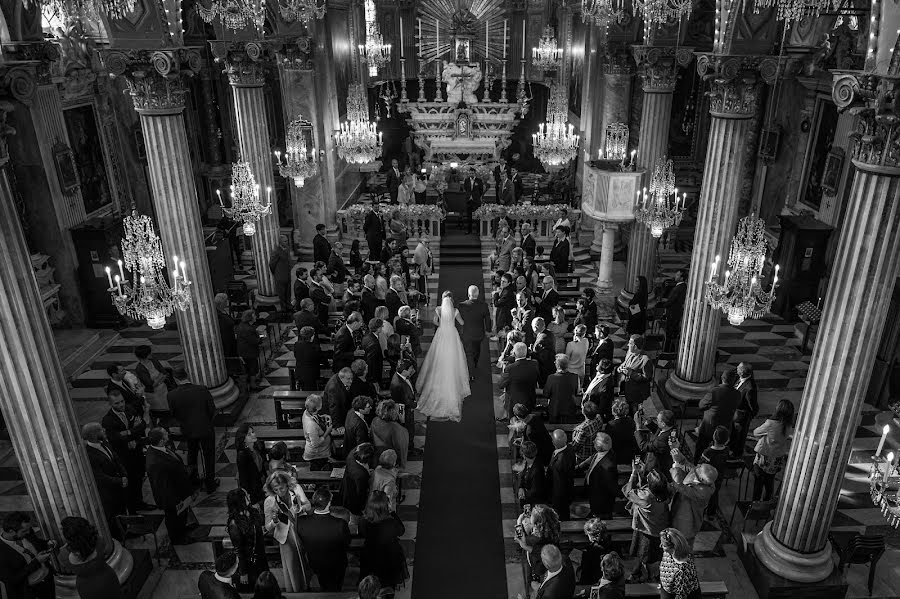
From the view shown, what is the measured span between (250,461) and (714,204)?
6.76 m

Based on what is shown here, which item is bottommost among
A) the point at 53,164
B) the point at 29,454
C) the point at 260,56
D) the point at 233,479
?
the point at 233,479

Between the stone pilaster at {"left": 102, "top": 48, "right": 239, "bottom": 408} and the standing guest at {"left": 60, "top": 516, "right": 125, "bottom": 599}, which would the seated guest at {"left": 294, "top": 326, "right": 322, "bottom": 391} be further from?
the standing guest at {"left": 60, "top": 516, "right": 125, "bottom": 599}

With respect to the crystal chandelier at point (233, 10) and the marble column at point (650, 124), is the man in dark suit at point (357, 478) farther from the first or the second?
the marble column at point (650, 124)

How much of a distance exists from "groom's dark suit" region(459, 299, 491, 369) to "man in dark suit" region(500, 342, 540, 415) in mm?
1639

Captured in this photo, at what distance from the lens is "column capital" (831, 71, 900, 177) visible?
505cm

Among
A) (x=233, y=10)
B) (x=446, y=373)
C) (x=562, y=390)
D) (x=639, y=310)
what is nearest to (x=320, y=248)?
(x=233, y=10)

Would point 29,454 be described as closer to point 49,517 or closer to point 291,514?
point 49,517

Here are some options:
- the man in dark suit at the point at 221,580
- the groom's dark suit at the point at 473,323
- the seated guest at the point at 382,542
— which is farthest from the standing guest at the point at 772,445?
the man in dark suit at the point at 221,580

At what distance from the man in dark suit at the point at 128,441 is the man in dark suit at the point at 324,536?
2739 mm

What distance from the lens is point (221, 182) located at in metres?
19.0

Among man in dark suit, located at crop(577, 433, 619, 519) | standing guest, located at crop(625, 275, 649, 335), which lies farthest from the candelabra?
man in dark suit, located at crop(577, 433, 619, 519)

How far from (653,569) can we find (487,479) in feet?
8.14

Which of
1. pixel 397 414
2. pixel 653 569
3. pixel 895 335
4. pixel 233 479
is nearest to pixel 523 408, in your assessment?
pixel 397 414

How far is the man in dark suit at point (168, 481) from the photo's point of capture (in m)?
6.93
